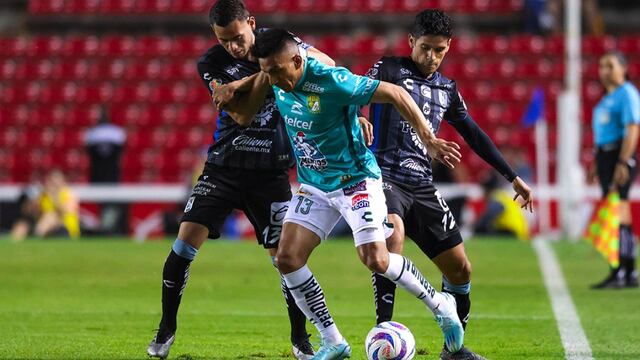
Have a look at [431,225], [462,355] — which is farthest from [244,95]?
[462,355]

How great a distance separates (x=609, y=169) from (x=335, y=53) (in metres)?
14.0

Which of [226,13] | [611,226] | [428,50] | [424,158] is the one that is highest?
[226,13]

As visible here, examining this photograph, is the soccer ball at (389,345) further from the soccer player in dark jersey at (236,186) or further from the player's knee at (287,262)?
the soccer player in dark jersey at (236,186)

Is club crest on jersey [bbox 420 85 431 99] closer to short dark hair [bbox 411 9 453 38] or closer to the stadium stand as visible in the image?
short dark hair [bbox 411 9 453 38]

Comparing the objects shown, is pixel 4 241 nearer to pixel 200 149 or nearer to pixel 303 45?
pixel 200 149

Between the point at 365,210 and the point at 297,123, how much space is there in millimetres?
606

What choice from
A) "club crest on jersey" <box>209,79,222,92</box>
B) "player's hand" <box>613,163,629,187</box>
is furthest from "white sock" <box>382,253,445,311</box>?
"player's hand" <box>613,163,629,187</box>

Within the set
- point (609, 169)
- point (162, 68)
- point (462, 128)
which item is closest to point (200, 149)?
point (162, 68)

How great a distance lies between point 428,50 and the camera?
774 centimetres

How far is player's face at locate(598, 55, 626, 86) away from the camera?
12.9m

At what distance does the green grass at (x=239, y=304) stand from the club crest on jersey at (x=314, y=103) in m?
1.72

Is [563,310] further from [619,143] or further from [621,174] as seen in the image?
[619,143]

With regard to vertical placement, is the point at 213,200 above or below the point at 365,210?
below

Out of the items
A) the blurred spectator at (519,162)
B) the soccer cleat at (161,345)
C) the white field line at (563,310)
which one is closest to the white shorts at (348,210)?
the soccer cleat at (161,345)
